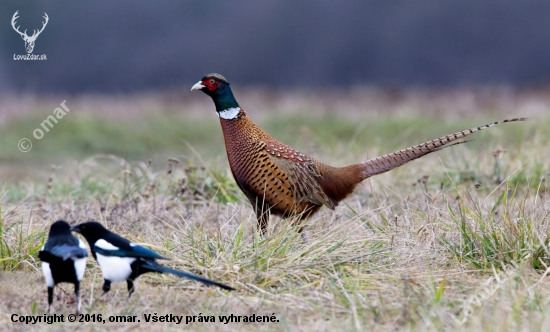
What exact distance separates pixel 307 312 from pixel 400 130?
7457 millimetres

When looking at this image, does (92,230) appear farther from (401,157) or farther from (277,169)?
(401,157)

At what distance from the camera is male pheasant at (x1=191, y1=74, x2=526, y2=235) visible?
490cm

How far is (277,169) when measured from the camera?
4.93 metres

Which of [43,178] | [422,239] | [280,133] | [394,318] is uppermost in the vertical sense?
[280,133]

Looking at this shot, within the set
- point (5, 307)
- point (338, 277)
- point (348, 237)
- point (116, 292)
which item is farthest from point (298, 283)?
point (5, 307)

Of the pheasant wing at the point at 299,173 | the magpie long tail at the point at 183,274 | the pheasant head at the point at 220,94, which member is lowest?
the magpie long tail at the point at 183,274

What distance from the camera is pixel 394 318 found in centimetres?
338

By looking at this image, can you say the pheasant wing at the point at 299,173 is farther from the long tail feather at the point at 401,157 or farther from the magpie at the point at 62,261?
the magpie at the point at 62,261

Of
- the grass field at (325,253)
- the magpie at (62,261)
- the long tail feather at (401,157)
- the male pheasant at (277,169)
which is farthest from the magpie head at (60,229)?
the long tail feather at (401,157)

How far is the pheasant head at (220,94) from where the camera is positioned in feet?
16.6

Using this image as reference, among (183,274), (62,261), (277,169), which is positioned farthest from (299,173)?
(62,261)

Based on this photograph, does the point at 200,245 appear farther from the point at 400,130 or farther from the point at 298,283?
the point at 400,130

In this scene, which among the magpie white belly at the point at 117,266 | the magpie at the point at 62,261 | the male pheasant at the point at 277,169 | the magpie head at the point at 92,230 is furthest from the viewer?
the male pheasant at the point at 277,169

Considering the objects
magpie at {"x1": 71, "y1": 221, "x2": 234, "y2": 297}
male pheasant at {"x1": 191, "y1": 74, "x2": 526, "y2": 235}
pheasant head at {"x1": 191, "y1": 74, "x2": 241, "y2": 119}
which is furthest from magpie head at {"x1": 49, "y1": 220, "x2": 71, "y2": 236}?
pheasant head at {"x1": 191, "y1": 74, "x2": 241, "y2": 119}
